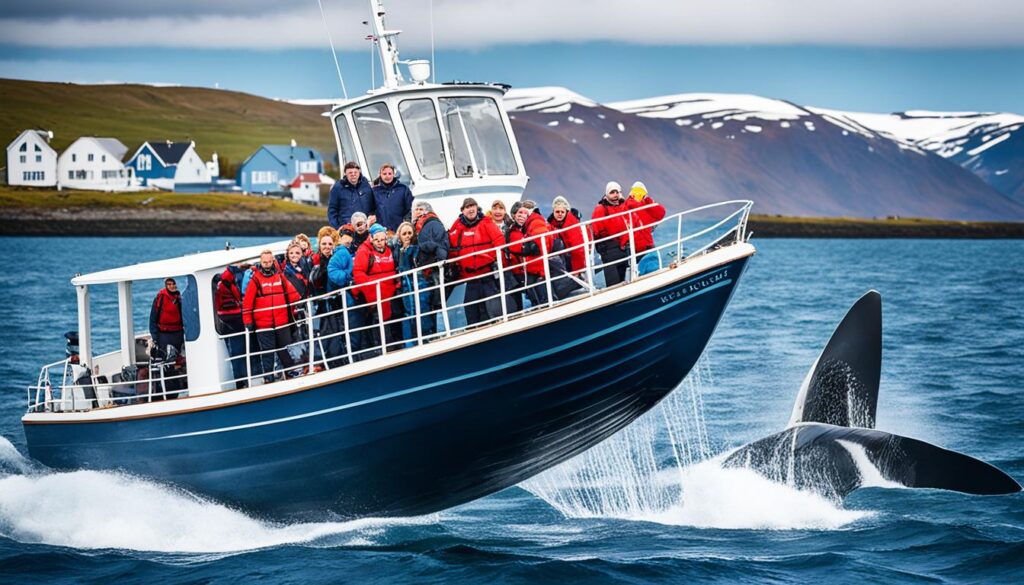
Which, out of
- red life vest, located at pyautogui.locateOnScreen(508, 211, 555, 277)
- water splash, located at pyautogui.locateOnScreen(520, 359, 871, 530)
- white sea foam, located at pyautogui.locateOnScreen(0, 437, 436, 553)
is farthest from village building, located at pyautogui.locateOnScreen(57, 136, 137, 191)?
red life vest, located at pyautogui.locateOnScreen(508, 211, 555, 277)

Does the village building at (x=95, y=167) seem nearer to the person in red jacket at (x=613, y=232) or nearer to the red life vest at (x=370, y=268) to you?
the red life vest at (x=370, y=268)

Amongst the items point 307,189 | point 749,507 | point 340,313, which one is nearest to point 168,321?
point 340,313

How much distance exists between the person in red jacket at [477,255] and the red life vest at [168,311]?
3.79 meters

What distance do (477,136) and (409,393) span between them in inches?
180

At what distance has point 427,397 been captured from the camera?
1241cm

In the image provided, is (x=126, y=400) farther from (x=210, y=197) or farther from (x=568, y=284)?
(x=210, y=197)

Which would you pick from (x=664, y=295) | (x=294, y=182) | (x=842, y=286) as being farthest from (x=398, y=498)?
(x=294, y=182)

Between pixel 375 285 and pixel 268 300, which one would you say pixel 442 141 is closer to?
pixel 375 285

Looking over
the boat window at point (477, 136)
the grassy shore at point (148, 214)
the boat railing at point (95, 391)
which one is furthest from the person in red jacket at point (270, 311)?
the grassy shore at point (148, 214)

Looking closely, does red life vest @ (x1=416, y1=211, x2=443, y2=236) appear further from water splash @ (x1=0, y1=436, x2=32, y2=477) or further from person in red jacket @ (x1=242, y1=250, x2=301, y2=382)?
water splash @ (x1=0, y1=436, x2=32, y2=477)

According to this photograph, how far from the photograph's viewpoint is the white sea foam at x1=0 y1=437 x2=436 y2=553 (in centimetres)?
1345

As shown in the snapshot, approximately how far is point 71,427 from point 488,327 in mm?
5324

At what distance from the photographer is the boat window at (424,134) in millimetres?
15422

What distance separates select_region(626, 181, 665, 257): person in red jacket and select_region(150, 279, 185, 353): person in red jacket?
5518mm
